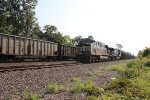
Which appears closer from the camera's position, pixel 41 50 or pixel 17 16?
pixel 41 50

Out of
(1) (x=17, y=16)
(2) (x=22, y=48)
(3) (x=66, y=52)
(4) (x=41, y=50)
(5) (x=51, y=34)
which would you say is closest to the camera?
(2) (x=22, y=48)

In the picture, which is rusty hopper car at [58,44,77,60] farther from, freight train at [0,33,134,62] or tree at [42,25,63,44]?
tree at [42,25,63,44]

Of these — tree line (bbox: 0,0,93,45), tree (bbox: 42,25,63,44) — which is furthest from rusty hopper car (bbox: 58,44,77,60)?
tree (bbox: 42,25,63,44)

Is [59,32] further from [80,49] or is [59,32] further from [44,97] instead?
[44,97]

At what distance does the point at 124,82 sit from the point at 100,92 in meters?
2.24

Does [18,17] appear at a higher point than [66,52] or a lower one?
higher

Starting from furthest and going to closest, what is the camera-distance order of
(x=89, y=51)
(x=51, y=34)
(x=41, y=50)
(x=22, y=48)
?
(x=51, y=34) < (x=89, y=51) < (x=41, y=50) < (x=22, y=48)

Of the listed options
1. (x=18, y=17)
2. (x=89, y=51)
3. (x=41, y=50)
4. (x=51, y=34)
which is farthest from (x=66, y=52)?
(x=51, y=34)

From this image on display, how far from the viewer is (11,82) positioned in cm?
1206

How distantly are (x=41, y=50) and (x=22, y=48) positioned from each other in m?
4.62

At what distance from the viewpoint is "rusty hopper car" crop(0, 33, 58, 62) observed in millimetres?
23772

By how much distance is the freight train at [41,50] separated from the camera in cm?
2448

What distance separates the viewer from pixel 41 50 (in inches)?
1233

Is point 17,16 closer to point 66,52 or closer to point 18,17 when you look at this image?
point 18,17
